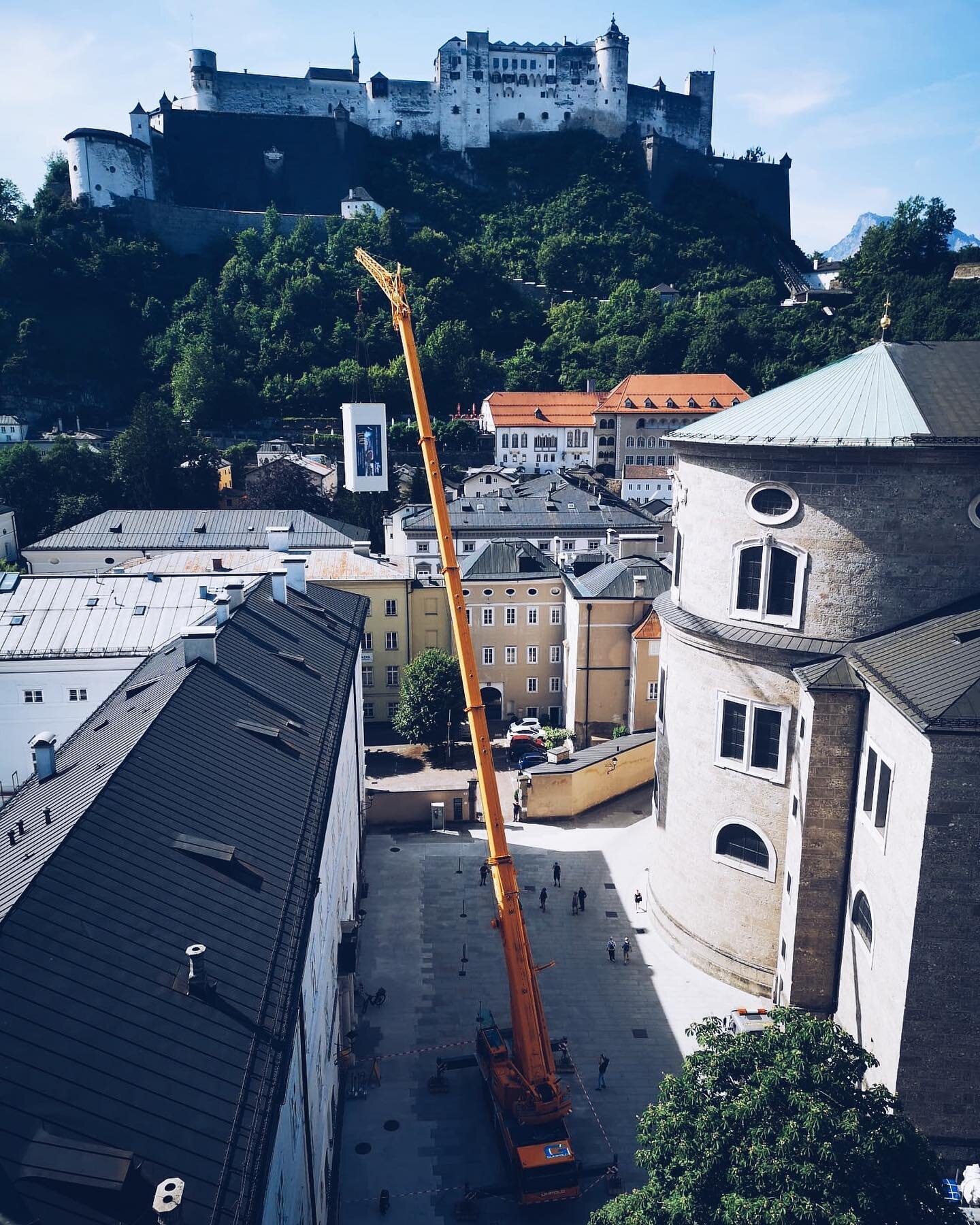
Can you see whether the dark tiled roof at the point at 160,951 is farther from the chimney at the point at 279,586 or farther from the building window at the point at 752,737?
the building window at the point at 752,737

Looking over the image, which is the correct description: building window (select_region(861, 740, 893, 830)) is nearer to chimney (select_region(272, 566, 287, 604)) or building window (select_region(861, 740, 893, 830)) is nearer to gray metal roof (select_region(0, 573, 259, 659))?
chimney (select_region(272, 566, 287, 604))

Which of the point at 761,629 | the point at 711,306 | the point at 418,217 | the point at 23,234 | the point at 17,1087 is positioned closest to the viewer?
the point at 17,1087

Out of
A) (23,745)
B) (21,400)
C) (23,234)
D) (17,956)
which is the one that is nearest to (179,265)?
(23,234)

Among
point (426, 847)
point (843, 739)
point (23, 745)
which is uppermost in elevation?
point (843, 739)

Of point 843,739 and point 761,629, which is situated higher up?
point 761,629

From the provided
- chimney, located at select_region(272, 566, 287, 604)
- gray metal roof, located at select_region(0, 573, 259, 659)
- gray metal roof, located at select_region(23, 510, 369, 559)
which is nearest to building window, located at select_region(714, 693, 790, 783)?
chimney, located at select_region(272, 566, 287, 604)

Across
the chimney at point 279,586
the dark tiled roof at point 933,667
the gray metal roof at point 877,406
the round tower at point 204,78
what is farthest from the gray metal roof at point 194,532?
the round tower at point 204,78

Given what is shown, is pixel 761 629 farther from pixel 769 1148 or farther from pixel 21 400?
pixel 21 400
